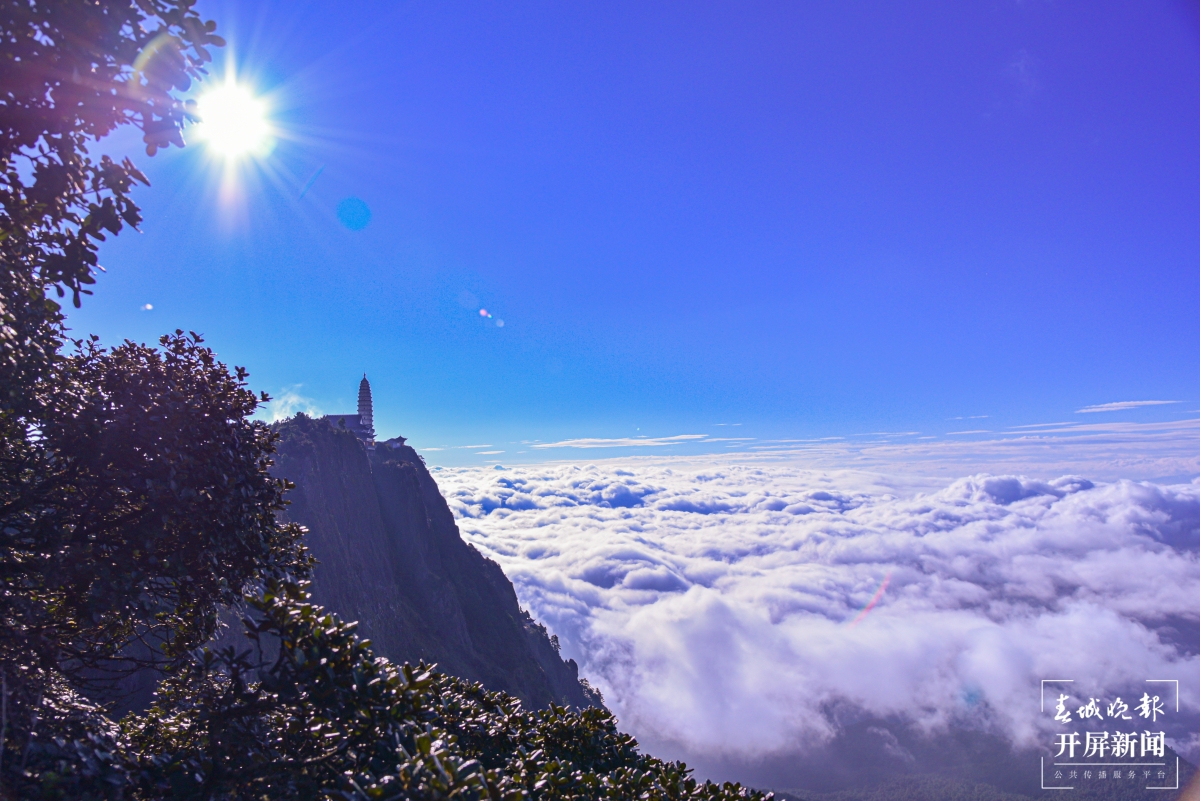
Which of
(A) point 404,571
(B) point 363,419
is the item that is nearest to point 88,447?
(A) point 404,571

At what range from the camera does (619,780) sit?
779 centimetres

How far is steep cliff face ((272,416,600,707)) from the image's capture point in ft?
225

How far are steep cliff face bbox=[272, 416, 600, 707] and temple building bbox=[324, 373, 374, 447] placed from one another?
3.95 metres

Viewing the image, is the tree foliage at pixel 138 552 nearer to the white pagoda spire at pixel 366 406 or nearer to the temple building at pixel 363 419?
the temple building at pixel 363 419

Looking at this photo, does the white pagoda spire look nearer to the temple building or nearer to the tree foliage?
the temple building

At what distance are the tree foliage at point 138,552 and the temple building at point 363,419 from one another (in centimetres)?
9662

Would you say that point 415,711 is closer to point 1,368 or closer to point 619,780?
point 619,780

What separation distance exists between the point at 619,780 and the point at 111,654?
8.19m

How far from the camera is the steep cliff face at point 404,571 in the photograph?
225 ft

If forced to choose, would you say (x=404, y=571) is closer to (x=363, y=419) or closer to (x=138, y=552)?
(x=363, y=419)

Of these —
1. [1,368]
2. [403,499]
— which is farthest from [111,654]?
[403,499]

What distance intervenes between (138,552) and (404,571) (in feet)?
296

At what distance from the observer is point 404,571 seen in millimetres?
87125

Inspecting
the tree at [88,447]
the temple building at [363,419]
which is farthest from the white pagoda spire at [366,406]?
the tree at [88,447]
